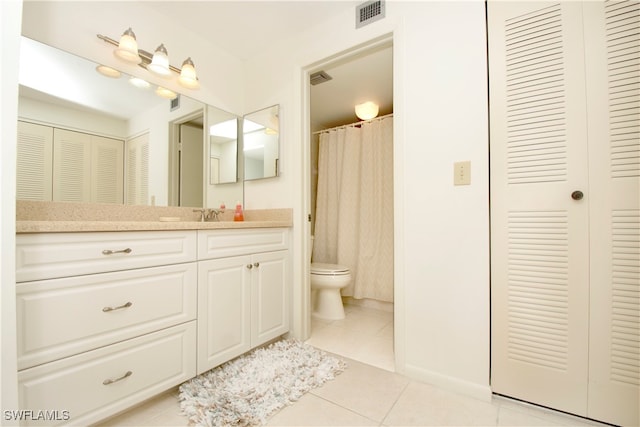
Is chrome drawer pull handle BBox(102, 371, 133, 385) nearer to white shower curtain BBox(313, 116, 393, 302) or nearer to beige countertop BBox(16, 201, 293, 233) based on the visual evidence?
beige countertop BBox(16, 201, 293, 233)

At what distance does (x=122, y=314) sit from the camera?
1044mm

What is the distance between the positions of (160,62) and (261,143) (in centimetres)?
78

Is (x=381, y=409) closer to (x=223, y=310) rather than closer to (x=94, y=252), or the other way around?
(x=223, y=310)

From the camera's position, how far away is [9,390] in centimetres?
74

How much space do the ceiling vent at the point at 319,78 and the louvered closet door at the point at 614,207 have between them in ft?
5.23

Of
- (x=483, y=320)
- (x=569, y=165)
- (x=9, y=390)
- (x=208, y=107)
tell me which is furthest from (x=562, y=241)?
(x=208, y=107)

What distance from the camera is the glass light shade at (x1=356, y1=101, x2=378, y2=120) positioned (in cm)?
264

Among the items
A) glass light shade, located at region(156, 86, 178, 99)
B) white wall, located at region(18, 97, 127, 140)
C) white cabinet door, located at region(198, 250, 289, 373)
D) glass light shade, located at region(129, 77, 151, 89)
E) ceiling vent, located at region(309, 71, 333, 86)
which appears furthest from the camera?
ceiling vent, located at region(309, 71, 333, 86)

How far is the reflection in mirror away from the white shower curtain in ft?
3.55

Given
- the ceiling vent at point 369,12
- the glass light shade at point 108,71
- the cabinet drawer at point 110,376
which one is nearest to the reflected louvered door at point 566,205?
the ceiling vent at point 369,12

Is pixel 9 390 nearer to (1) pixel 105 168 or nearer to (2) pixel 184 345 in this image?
(2) pixel 184 345

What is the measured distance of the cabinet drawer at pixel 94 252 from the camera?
2.79 ft

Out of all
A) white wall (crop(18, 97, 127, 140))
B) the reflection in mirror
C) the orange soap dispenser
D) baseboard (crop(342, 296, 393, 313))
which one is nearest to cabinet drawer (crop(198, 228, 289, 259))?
the orange soap dispenser

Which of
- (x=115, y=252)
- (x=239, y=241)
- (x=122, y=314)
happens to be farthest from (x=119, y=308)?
(x=239, y=241)
